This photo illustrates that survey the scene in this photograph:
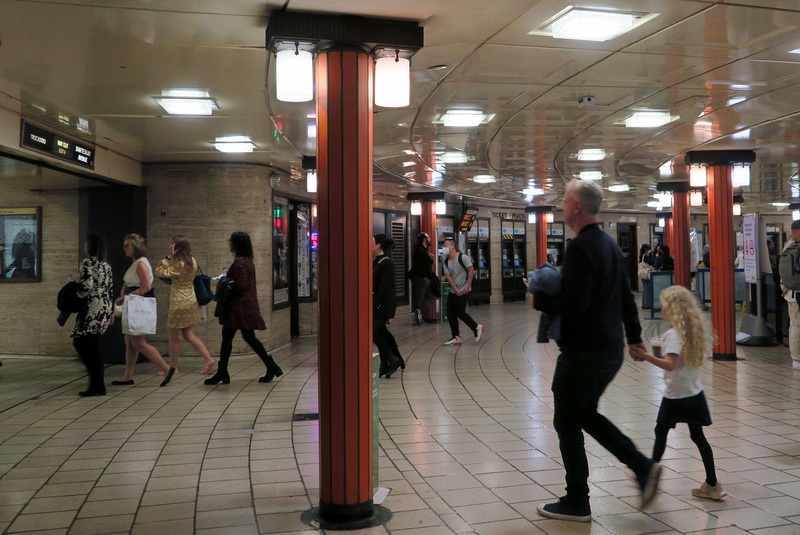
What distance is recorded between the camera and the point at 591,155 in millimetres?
9469

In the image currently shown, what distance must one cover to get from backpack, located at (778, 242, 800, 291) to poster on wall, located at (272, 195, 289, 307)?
6.96 meters

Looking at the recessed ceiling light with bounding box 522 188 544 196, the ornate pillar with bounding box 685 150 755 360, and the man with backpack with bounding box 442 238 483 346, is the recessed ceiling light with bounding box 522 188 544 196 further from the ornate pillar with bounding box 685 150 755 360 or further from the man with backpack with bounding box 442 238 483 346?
the ornate pillar with bounding box 685 150 755 360

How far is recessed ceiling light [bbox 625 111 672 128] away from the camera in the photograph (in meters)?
6.79

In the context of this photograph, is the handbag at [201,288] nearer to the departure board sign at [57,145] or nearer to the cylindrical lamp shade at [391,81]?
the departure board sign at [57,145]

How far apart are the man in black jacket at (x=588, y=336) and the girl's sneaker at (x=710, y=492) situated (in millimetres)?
665

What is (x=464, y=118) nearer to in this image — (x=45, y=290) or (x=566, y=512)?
(x=566, y=512)

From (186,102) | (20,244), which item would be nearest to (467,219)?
(20,244)

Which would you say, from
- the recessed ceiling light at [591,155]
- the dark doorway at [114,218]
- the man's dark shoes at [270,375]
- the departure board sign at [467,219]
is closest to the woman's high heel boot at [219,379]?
the man's dark shoes at [270,375]

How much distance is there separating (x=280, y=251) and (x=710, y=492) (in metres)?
7.94

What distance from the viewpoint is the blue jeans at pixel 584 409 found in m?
3.06

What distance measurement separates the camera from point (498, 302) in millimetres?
19828

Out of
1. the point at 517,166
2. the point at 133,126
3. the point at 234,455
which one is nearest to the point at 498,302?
the point at 517,166

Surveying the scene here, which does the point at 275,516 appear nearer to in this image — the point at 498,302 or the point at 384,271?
the point at 384,271

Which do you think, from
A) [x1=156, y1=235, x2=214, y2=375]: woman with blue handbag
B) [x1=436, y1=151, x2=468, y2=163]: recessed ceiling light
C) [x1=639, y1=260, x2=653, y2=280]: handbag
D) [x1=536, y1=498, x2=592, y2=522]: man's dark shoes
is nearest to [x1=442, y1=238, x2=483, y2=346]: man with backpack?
[x1=436, y1=151, x2=468, y2=163]: recessed ceiling light
